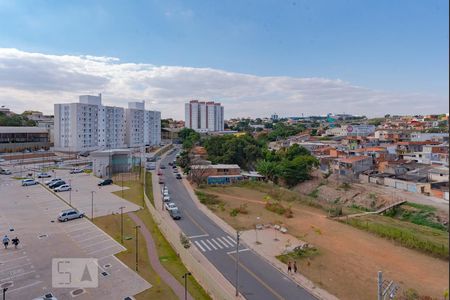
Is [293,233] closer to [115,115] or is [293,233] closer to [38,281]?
[38,281]

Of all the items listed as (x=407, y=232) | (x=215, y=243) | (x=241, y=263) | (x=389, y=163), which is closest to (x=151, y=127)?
(x=389, y=163)

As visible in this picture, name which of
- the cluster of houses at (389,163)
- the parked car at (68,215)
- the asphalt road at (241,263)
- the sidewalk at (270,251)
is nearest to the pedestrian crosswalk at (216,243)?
the asphalt road at (241,263)

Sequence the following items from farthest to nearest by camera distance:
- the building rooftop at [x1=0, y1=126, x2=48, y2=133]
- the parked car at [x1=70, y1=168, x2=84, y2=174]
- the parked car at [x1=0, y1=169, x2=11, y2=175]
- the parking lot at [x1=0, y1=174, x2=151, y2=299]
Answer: the building rooftop at [x1=0, y1=126, x2=48, y2=133], the parked car at [x1=70, y1=168, x2=84, y2=174], the parked car at [x1=0, y1=169, x2=11, y2=175], the parking lot at [x1=0, y1=174, x2=151, y2=299]

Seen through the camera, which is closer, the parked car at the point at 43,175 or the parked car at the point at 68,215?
the parked car at the point at 68,215

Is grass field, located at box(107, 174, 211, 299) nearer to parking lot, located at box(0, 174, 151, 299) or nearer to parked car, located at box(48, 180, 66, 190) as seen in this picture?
parking lot, located at box(0, 174, 151, 299)

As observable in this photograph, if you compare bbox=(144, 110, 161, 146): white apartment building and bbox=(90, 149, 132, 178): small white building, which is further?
bbox=(144, 110, 161, 146): white apartment building

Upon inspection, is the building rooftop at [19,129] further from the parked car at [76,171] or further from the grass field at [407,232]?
the grass field at [407,232]

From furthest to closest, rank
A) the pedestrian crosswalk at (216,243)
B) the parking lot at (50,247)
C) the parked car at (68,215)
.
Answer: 1. the parked car at (68,215)
2. the pedestrian crosswalk at (216,243)
3. the parking lot at (50,247)

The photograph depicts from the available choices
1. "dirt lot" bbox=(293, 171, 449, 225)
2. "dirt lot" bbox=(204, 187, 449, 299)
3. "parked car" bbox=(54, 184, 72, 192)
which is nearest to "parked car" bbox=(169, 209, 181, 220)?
"dirt lot" bbox=(204, 187, 449, 299)
